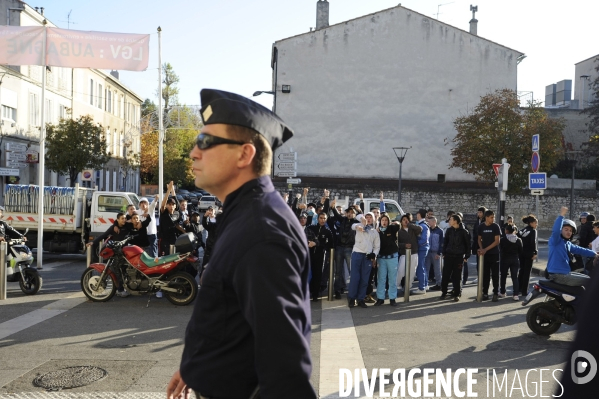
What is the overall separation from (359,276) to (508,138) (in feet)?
74.8

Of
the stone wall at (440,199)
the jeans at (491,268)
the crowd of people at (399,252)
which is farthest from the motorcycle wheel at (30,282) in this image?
the stone wall at (440,199)

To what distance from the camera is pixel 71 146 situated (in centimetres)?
3522

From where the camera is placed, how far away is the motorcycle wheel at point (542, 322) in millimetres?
9102

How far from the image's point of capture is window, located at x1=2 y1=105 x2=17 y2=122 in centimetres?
3134

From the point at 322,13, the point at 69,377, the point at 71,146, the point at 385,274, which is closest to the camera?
the point at 69,377

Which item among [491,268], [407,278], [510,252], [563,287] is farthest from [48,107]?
[563,287]

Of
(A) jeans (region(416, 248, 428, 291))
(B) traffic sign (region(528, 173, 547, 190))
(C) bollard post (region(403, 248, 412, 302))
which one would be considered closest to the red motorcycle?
(C) bollard post (region(403, 248, 412, 302))

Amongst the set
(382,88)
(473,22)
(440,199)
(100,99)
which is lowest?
(440,199)

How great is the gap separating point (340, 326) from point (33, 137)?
29819mm

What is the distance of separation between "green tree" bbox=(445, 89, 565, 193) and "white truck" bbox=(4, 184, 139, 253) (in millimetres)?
20379

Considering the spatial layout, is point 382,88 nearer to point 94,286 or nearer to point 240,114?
point 94,286

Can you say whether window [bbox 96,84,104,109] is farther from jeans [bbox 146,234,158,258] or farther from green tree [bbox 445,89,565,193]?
jeans [bbox 146,234,158,258]

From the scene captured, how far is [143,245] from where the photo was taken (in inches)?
498

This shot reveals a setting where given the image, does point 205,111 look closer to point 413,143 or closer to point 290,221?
point 290,221
